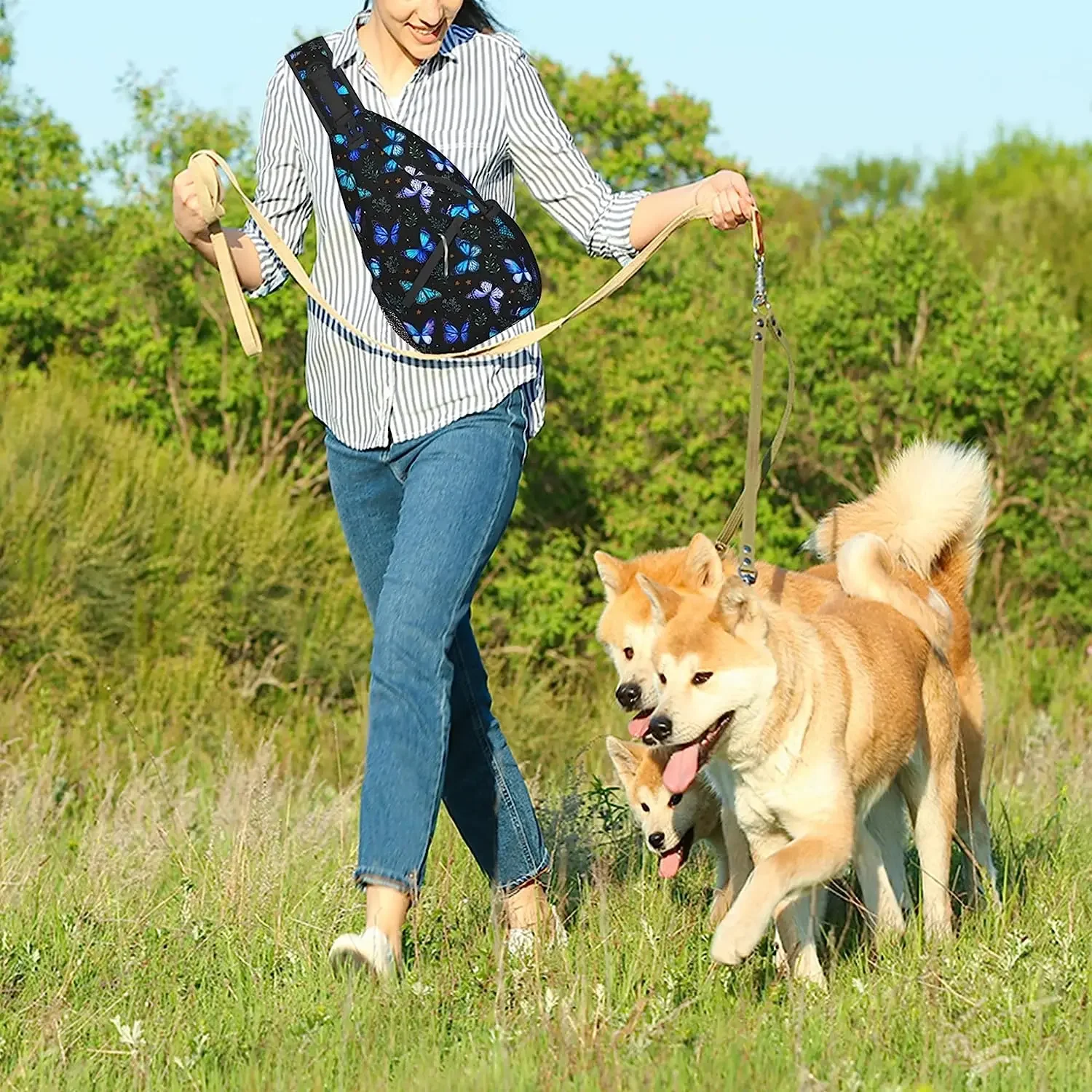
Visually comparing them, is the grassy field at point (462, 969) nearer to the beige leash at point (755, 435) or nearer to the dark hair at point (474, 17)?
the beige leash at point (755, 435)

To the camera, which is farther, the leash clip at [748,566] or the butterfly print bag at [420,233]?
the leash clip at [748,566]

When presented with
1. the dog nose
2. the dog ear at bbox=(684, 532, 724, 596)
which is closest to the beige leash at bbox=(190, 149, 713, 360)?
the dog ear at bbox=(684, 532, 724, 596)

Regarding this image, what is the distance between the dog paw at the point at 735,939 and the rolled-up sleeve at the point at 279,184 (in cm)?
199

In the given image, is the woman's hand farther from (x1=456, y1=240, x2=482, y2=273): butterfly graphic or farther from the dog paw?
the dog paw

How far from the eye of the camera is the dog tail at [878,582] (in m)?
5.34

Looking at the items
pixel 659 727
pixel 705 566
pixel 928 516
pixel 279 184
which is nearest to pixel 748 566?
pixel 705 566

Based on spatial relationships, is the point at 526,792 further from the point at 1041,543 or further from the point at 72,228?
the point at 72,228

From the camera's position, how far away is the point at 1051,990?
413 centimetres

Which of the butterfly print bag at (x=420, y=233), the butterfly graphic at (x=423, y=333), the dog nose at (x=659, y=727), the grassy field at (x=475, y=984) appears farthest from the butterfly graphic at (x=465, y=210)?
the grassy field at (x=475, y=984)

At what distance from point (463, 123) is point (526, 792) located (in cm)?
180

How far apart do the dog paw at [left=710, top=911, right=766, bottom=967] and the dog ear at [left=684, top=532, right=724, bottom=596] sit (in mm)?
847

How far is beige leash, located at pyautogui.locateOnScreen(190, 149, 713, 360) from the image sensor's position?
4.38 m

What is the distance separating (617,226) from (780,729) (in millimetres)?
1353

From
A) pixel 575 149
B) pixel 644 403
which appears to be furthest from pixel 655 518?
pixel 575 149
